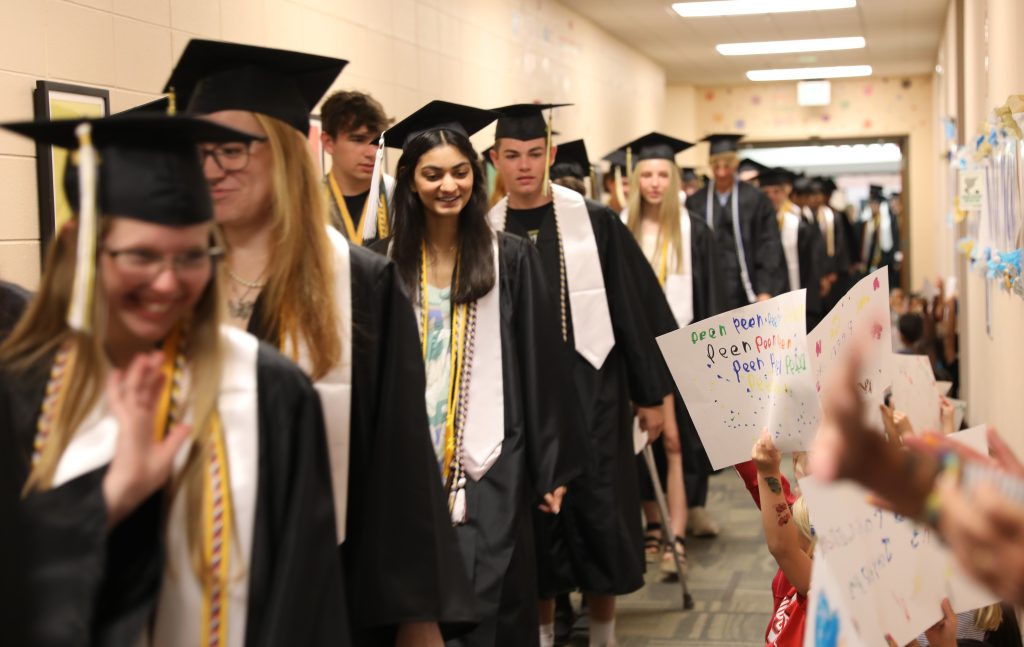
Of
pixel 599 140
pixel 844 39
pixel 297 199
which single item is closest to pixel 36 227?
pixel 297 199

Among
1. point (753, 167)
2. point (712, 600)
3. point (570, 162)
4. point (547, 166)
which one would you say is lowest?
point (712, 600)

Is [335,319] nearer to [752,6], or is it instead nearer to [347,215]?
[347,215]

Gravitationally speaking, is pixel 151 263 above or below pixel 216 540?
above

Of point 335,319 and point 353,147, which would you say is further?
point 353,147

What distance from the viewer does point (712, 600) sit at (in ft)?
16.1

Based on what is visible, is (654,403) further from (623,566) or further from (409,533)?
(409,533)

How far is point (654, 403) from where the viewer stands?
4156mm

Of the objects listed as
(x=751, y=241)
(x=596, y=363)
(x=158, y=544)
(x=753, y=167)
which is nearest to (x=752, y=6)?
(x=753, y=167)

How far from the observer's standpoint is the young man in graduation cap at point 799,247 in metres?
8.88

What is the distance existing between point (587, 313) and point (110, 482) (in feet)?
9.03

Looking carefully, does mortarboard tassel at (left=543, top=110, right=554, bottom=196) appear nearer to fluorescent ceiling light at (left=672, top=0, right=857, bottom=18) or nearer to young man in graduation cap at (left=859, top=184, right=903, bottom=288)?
fluorescent ceiling light at (left=672, top=0, right=857, bottom=18)

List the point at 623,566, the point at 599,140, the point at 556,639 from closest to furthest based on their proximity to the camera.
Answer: the point at 623,566 < the point at 556,639 < the point at 599,140

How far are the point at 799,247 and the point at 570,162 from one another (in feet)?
13.0

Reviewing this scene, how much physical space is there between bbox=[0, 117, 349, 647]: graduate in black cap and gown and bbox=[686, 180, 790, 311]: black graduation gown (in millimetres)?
5874
